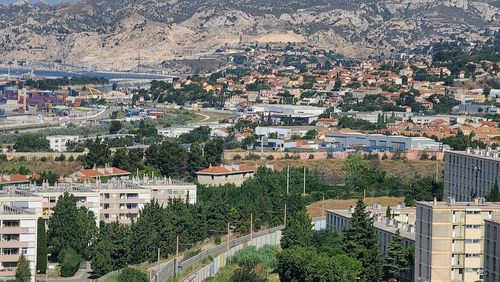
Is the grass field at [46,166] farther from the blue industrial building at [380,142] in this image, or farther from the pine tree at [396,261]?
the pine tree at [396,261]

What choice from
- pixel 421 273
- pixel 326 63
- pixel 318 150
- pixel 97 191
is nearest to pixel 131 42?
pixel 326 63

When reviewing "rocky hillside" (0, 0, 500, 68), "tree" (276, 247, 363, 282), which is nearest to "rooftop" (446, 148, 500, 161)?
"tree" (276, 247, 363, 282)

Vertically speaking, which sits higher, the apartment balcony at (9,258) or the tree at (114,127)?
the tree at (114,127)

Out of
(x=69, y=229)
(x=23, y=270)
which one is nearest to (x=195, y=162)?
(x=69, y=229)

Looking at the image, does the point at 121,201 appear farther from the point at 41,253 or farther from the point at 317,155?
the point at 317,155

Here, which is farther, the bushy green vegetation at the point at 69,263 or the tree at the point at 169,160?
the tree at the point at 169,160

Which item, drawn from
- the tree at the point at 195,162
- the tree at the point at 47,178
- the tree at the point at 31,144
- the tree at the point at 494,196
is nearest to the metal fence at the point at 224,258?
the tree at the point at 494,196

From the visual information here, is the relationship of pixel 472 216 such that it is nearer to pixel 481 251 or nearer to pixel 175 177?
pixel 481 251
